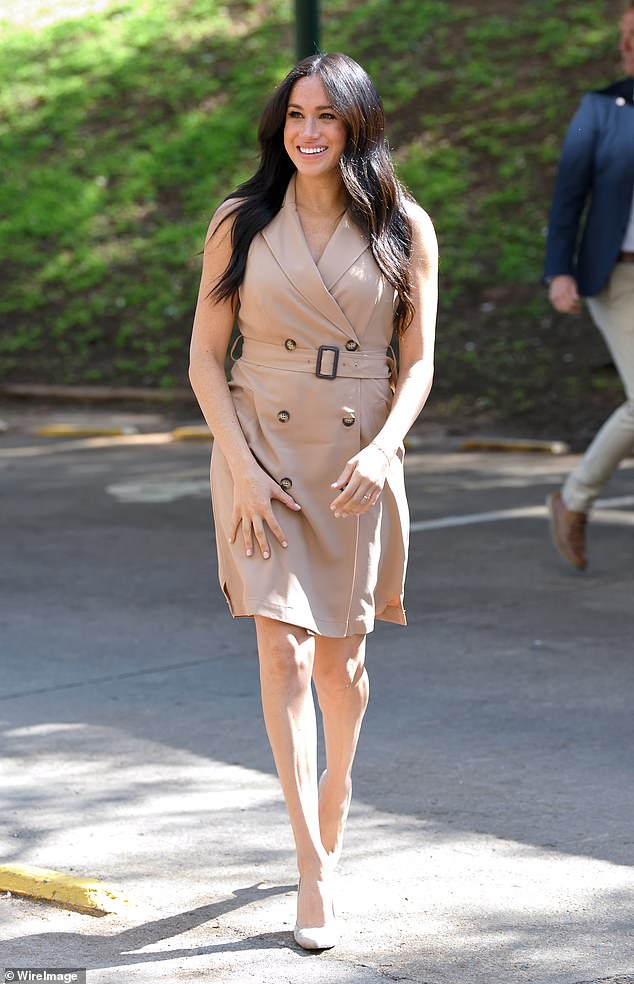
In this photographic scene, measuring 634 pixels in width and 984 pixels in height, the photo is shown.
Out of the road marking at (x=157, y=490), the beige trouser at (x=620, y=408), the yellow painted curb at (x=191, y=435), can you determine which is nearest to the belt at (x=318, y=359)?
the beige trouser at (x=620, y=408)

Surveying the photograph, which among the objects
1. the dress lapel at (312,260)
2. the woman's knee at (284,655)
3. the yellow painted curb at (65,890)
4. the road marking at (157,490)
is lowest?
the road marking at (157,490)

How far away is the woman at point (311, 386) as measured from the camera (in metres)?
3.87

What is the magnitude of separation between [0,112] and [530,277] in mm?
9892

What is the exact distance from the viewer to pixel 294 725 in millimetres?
3879

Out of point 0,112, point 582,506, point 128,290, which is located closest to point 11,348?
point 128,290

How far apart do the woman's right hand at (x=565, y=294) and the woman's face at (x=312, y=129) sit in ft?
12.3

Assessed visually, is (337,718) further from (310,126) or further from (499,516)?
(499,516)

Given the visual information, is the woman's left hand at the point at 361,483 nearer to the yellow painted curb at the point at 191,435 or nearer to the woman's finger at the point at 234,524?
the woman's finger at the point at 234,524

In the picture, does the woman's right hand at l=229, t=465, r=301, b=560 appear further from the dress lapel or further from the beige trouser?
the beige trouser

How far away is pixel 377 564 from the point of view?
4051 mm

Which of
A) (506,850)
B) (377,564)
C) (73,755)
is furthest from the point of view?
(73,755)

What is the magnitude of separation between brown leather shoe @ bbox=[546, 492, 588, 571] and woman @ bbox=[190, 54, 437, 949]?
159 inches

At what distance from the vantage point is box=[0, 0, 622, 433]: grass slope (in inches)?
620

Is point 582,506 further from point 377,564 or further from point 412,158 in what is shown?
point 412,158
